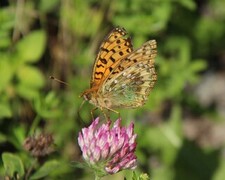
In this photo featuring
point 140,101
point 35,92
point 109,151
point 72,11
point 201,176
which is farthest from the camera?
point 201,176

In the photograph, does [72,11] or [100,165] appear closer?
[100,165]

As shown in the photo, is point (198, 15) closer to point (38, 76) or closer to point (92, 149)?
point (38, 76)

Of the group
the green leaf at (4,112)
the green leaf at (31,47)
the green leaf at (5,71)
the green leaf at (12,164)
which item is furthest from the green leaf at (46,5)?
the green leaf at (12,164)

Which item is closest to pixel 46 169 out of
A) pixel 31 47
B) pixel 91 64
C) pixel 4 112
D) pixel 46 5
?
pixel 4 112

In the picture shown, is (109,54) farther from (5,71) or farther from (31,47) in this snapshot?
(31,47)

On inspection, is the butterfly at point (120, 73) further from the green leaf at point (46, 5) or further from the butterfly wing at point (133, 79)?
the green leaf at point (46, 5)

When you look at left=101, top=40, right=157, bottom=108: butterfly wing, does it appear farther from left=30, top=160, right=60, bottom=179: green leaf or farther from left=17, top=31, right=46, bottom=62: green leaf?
left=17, top=31, right=46, bottom=62: green leaf

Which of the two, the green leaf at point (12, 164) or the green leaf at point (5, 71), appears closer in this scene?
the green leaf at point (12, 164)

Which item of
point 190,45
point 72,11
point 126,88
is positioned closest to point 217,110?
point 190,45
